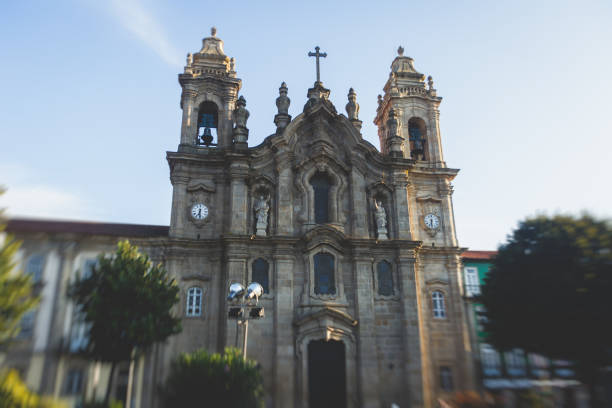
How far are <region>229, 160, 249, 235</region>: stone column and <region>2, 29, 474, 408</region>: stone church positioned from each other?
0.07m

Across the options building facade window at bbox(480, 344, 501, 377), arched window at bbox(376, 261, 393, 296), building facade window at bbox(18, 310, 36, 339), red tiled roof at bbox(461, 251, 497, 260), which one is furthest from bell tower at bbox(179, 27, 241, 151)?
building facade window at bbox(480, 344, 501, 377)

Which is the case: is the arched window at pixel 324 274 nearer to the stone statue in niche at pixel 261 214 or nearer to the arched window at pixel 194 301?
the stone statue in niche at pixel 261 214

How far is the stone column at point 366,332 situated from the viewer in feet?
68.0

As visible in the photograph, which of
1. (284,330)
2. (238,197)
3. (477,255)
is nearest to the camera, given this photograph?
(284,330)

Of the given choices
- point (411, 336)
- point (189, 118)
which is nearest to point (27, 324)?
point (189, 118)

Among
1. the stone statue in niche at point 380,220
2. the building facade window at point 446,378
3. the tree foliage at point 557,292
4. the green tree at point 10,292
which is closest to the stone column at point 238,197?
the stone statue in niche at point 380,220

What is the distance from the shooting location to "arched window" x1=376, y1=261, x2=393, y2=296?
74.8ft

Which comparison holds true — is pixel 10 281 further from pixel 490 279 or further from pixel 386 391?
pixel 490 279

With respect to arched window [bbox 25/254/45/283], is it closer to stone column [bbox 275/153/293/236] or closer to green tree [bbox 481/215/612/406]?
stone column [bbox 275/153/293/236]

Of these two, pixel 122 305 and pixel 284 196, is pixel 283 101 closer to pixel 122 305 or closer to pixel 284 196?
pixel 284 196

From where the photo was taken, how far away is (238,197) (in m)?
22.7

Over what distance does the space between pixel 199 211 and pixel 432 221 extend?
12.3m

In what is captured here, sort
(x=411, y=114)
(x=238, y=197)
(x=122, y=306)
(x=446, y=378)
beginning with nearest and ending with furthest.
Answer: (x=122, y=306) < (x=446, y=378) < (x=238, y=197) < (x=411, y=114)

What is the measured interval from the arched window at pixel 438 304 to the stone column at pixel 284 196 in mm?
8099
